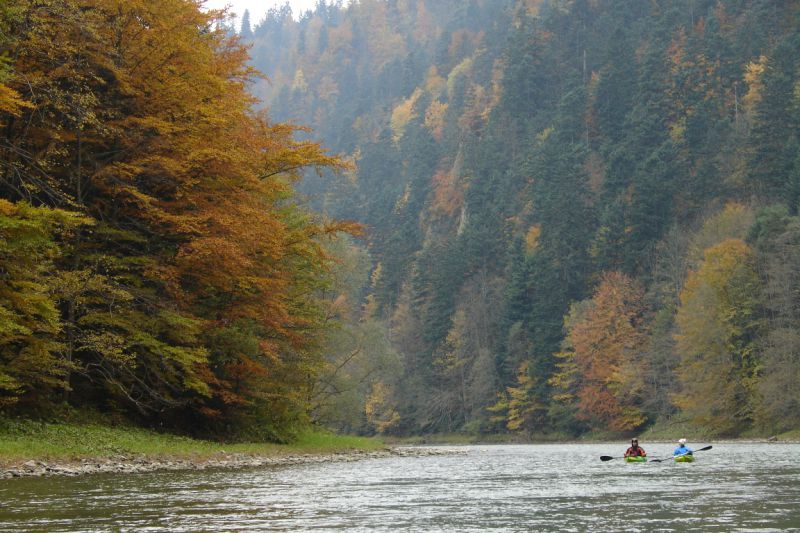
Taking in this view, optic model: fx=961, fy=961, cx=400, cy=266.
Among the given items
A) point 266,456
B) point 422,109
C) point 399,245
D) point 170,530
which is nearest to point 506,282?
point 399,245

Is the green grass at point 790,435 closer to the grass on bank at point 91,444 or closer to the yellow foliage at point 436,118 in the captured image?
the grass on bank at point 91,444

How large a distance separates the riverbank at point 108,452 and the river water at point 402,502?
157 cm

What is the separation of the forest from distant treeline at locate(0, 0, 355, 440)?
13cm

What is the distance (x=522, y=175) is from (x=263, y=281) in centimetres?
9282

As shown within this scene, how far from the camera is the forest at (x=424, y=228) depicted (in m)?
30.2

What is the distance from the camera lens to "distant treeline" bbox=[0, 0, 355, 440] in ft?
91.8

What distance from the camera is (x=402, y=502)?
18.3 metres

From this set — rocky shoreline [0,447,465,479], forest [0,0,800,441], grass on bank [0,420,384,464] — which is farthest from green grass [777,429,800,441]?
grass on bank [0,420,384,464]

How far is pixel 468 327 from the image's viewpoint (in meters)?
110

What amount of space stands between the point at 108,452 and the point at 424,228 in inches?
4552

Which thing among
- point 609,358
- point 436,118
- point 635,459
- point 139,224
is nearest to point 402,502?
point 139,224

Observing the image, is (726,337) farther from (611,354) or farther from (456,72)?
(456,72)

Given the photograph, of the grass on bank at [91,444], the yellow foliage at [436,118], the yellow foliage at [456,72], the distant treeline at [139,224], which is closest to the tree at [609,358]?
the distant treeline at [139,224]

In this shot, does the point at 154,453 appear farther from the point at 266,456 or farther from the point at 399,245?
the point at 399,245
